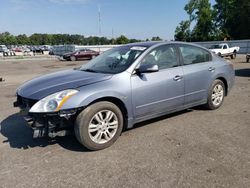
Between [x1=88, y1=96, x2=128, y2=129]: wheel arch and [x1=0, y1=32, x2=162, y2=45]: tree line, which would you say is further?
[x1=0, y1=32, x2=162, y2=45]: tree line

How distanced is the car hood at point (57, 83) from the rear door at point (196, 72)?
1.76 metres

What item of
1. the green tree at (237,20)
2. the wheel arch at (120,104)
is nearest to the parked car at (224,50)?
the wheel arch at (120,104)

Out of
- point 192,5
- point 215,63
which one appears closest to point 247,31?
point 192,5

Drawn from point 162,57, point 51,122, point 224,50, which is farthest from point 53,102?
point 224,50

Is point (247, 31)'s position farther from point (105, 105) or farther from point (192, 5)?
point (105, 105)

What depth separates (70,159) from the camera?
387 centimetres

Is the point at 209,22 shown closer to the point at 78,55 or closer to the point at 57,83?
the point at 78,55

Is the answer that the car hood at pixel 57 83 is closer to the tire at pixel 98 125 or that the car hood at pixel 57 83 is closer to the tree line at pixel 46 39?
the tire at pixel 98 125

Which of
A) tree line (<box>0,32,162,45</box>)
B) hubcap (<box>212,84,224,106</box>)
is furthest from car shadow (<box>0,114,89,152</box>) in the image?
tree line (<box>0,32,162,45</box>)

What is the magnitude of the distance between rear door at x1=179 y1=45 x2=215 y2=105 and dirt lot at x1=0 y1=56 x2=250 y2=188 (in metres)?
0.51

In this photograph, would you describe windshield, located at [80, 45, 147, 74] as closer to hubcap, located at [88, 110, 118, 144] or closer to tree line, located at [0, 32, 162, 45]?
hubcap, located at [88, 110, 118, 144]

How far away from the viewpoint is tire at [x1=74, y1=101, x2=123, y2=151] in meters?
3.98

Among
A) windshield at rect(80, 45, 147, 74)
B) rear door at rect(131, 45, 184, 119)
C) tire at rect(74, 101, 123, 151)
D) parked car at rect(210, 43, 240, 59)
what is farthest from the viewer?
parked car at rect(210, 43, 240, 59)

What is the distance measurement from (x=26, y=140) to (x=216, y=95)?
4.06 metres
